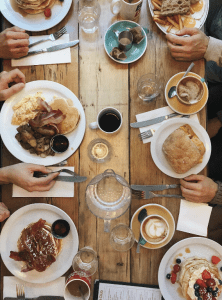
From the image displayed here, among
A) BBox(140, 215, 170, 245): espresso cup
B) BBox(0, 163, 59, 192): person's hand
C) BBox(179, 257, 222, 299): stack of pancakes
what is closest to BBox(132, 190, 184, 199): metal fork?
BBox(140, 215, 170, 245): espresso cup

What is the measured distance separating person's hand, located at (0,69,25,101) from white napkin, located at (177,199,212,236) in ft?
4.29

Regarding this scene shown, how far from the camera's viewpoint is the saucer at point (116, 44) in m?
1.59

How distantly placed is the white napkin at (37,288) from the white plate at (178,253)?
64cm

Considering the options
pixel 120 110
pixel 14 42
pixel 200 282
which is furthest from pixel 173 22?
pixel 200 282

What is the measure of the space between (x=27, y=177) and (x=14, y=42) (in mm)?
874

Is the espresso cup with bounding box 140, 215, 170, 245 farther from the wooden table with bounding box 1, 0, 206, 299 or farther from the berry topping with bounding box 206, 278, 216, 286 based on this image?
the berry topping with bounding box 206, 278, 216, 286

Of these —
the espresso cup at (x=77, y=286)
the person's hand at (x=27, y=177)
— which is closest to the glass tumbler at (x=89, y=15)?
the person's hand at (x=27, y=177)

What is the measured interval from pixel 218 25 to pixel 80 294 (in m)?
2.23

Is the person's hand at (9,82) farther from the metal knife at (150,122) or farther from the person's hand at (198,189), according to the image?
the person's hand at (198,189)

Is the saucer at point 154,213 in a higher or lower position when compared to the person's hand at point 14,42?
lower

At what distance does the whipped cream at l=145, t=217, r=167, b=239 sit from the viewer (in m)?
1.49

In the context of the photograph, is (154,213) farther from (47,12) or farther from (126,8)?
(47,12)

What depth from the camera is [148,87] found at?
1.59 metres

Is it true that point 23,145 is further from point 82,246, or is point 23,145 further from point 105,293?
point 105,293
